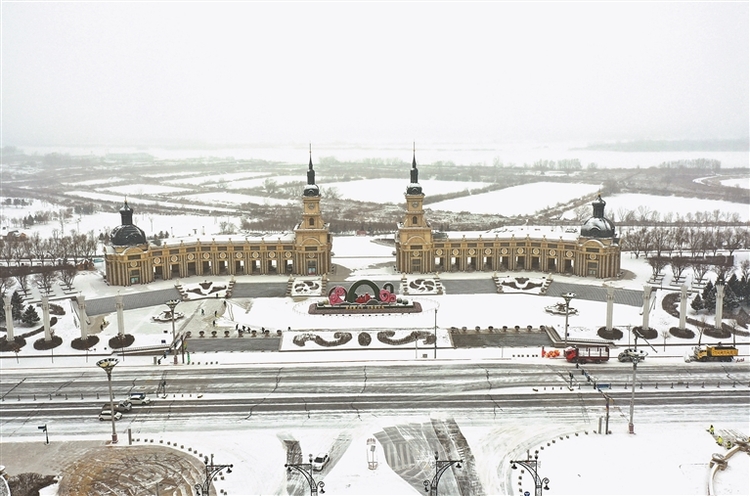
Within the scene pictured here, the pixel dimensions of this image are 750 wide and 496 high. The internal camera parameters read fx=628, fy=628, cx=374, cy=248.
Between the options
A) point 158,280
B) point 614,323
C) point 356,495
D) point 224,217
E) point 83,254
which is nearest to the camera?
point 356,495

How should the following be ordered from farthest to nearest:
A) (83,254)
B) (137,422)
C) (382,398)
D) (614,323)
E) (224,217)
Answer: (224,217), (83,254), (614,323), (382,398), (137,422)

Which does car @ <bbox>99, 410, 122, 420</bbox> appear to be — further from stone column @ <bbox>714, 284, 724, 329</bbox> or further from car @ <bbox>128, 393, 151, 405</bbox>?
stone column @ <bbox>714, 284, 724, 329</bbox>

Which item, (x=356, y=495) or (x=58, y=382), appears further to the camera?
(x=58, y=382)

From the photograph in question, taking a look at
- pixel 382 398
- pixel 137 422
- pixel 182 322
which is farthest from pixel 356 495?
pixel 182 322

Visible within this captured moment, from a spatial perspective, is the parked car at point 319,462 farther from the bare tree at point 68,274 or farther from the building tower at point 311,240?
the bare tree at point 68,274

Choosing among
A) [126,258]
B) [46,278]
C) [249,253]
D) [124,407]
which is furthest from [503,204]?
[124,407]

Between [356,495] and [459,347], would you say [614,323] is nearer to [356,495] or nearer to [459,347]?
[459,347]

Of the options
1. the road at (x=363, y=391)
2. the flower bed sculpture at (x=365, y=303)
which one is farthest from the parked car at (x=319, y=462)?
the flower bed sculpture at (x=365, y=303)

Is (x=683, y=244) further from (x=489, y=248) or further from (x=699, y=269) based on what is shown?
(x=489, y=248)
